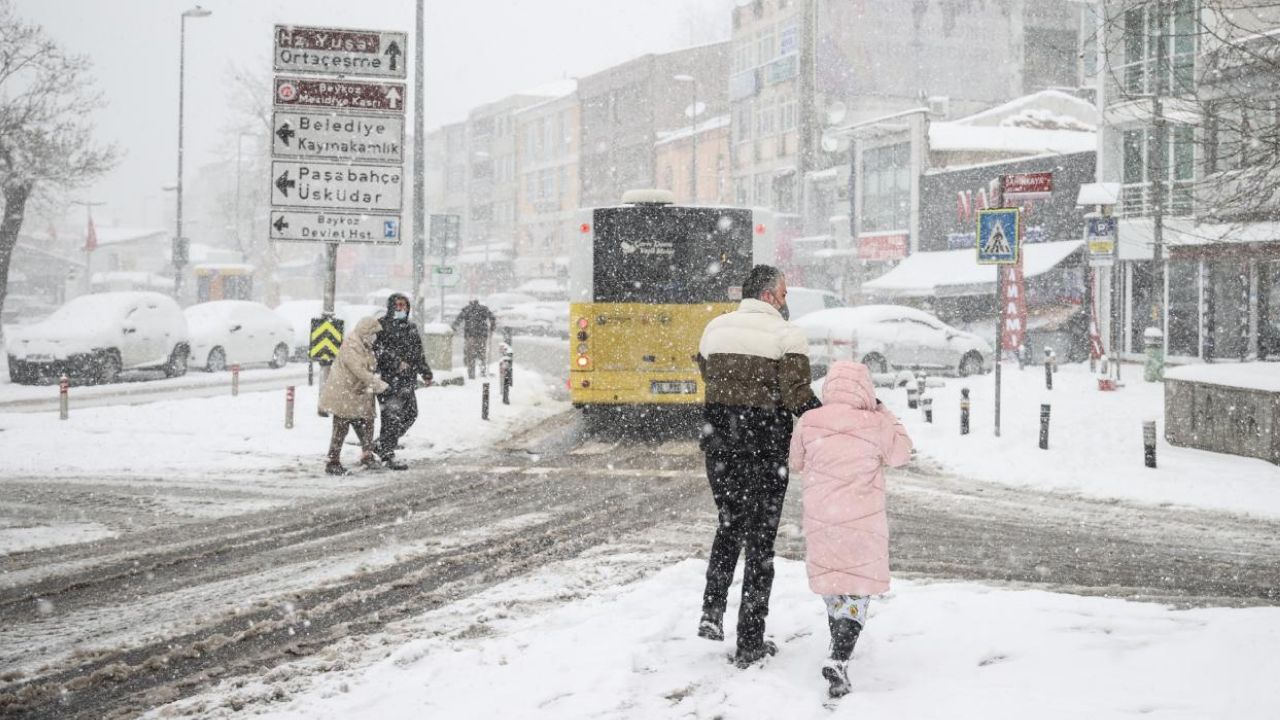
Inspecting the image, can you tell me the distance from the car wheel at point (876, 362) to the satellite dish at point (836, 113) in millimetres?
31543

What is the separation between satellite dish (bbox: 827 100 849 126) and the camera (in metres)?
56.1

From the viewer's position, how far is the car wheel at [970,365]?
93.2 feet

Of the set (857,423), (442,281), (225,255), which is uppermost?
(225,255)

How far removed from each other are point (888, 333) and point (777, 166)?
34363 mm

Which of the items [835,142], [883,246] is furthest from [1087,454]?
[835,142]

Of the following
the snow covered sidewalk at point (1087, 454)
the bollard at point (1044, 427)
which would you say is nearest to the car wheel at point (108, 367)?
the snow covered sidewalk at point (1087, 454)

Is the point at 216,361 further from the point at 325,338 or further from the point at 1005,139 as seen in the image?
the point at 1005,139

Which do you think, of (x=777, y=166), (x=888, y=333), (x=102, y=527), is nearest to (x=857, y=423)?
(x=102, y=527)

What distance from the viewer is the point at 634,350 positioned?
1608 cm

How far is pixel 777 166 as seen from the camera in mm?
60000

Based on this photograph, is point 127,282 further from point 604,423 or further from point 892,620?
point 892,620

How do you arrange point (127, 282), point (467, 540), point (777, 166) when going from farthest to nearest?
point (127, 282)
point (777, 166)
point (467, 540)

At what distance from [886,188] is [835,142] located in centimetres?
408

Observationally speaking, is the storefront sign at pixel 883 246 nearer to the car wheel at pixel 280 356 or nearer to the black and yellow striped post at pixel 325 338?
the car wheel at pixel 280 356
